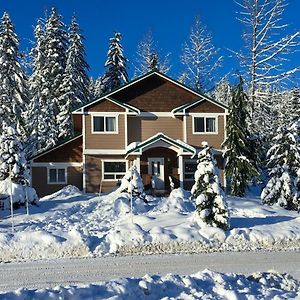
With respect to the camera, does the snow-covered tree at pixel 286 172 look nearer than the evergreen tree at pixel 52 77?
Yes

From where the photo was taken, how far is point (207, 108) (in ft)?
94.4

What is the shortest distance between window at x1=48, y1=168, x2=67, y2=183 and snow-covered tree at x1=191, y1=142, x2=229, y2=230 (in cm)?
1499

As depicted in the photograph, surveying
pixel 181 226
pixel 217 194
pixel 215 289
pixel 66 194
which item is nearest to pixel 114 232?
pixel 181 226

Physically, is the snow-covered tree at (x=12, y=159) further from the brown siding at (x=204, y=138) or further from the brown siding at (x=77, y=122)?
the brown siding at (x=204, y=138)

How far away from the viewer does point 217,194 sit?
596 inches

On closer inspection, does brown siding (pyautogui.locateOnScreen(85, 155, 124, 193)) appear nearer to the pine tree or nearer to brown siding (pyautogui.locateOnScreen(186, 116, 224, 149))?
brown siding (pyautogui.locateOnScreen(186, 116, 224, 149))

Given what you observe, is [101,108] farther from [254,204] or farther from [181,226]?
[181,226]

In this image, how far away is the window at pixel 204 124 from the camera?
28.8 metres

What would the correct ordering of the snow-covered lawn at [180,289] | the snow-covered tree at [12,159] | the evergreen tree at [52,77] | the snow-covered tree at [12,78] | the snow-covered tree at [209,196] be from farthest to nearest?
the evergreen tree at [52,77]
the snow-covered tree at [12,78]
the snow-covered tree at [12,159]
the snow-covered tree at [209,196]
the snow-covered lawn at [180,289]

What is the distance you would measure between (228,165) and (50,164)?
11.2 metres

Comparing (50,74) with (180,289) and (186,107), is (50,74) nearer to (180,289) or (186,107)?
(186,107)

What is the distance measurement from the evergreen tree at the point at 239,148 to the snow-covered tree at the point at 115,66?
60.1 feet

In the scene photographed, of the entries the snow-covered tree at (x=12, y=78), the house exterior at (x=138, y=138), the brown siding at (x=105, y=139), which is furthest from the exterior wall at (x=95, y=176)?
the snow-covered tree at (x=12, y=78)

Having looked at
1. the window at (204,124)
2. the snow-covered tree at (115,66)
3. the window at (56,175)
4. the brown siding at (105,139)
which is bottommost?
the window at (56,175)
